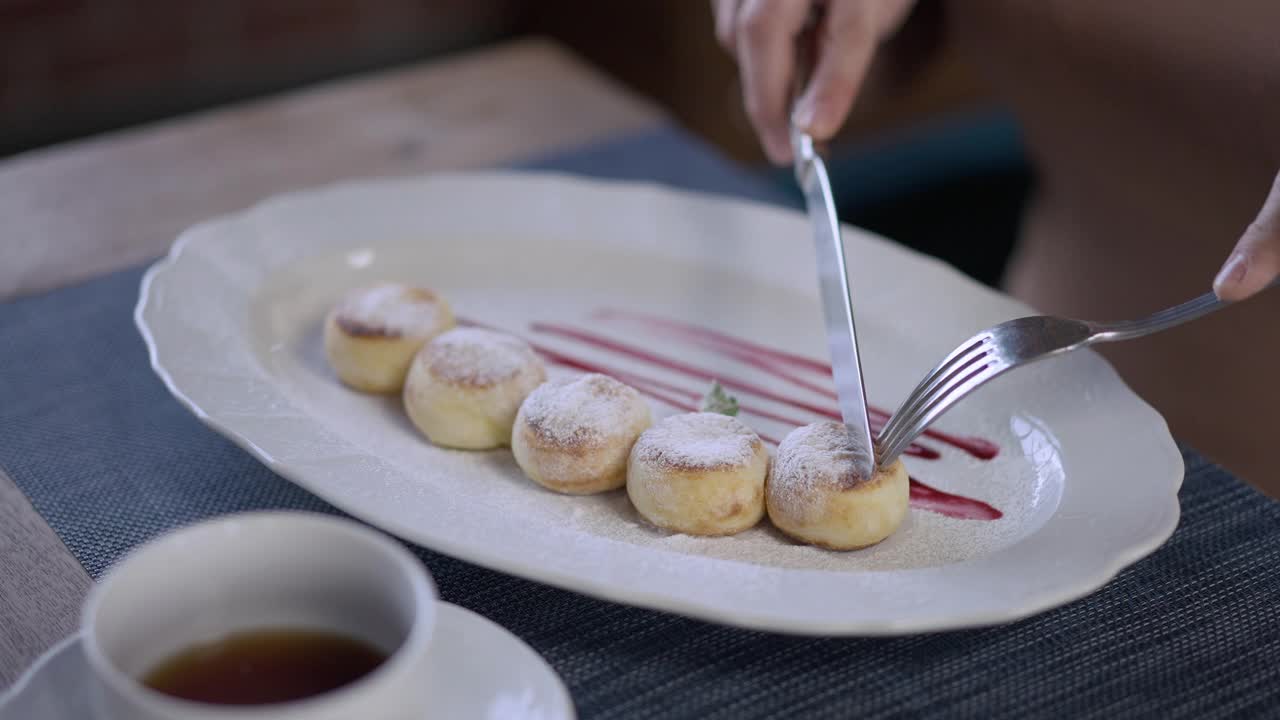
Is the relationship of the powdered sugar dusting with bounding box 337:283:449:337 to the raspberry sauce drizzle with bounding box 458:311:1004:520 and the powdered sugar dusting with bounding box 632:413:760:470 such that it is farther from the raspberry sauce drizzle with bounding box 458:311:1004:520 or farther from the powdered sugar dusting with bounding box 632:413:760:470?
the powdered sugar dusting with bounding box 632:413:760:470

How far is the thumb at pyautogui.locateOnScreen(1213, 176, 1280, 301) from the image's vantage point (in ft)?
2.72

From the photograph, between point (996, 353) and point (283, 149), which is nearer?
point (996, 353)

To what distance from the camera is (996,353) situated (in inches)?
33.3

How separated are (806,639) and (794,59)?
2.37 ft

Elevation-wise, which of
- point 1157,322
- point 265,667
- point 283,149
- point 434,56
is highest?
point 1157,322

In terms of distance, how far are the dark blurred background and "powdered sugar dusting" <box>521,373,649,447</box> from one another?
5.27ft

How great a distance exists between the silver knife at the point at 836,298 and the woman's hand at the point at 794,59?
0.03 metres

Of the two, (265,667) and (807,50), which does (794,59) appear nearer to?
(807,50)

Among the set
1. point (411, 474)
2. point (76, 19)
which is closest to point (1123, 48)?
point (411, 474)

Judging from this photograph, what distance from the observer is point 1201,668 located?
2.39 ft

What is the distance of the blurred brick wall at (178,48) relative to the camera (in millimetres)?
2402

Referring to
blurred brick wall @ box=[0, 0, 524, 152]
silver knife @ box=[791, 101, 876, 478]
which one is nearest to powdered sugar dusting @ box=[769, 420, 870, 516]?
silver knife @ box=[791, 101, 876, 478]

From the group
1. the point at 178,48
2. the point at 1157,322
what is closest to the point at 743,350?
the point at 1157,322

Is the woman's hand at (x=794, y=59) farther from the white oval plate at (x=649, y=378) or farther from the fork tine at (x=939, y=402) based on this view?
the fork tine at (x=939, y=402)
